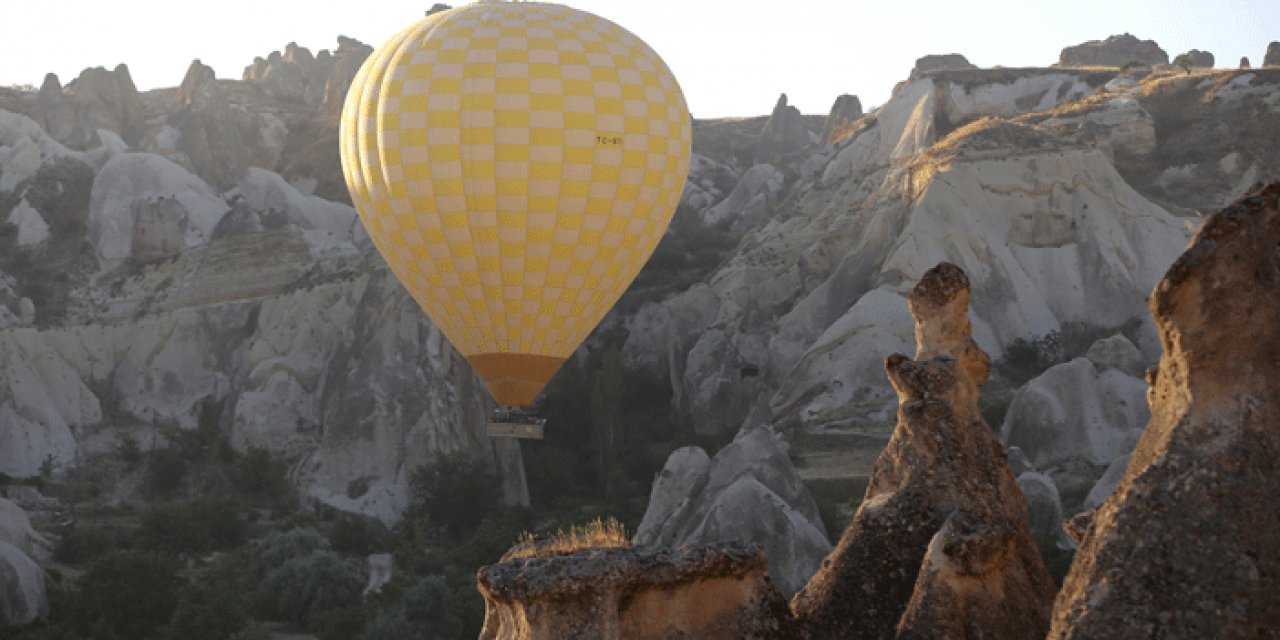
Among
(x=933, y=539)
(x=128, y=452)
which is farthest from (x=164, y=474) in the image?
(x=933, y=539)

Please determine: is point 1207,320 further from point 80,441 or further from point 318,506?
point 80,441

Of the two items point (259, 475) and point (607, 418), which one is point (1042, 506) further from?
point (259, 475)

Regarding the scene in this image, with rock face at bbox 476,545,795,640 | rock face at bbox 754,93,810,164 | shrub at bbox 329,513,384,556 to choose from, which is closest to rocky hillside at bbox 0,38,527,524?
shrub at bbox 329,513,384,556

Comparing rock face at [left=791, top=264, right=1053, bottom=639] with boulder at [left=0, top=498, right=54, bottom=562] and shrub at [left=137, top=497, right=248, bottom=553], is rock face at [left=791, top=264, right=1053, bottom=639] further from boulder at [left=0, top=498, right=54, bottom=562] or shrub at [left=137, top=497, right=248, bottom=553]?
shrub at [left=137, top=497, right=248, bottom=553]

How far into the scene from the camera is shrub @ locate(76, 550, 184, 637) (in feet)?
92.6

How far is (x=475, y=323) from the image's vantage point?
19.5 m

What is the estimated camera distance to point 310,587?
1195 inches

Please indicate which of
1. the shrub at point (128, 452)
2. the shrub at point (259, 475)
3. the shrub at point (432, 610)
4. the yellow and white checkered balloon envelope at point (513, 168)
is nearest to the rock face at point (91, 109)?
the shrub at point (128, 452)

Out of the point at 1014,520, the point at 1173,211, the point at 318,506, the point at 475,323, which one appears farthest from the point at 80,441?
the point at 1014,520

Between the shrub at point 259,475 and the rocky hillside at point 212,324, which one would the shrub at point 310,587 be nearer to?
the rocky hillside at point 212,324

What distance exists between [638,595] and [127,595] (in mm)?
22091

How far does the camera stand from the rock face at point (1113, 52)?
7638cm

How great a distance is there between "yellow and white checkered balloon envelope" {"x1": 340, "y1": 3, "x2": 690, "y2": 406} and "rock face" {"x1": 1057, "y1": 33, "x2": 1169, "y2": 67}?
58.6 m

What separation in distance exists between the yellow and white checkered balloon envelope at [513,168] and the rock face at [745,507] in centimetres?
276
